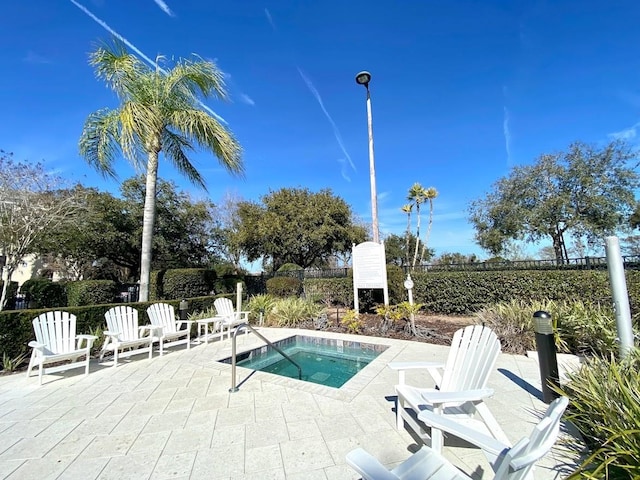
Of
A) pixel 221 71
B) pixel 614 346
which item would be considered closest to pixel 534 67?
pixel 614 346

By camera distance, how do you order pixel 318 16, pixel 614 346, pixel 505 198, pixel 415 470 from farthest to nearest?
1. pixel 505 198
2. pixel 318 16
3. pixel 614 346
4. pixel 415 470

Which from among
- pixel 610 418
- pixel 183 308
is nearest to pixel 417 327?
pixel 610 418

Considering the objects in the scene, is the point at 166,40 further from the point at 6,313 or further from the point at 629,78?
the point at 629,78

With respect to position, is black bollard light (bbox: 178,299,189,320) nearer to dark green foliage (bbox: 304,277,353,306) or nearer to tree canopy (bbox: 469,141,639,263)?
dark green foliage (bbox: 304,277,353,306)

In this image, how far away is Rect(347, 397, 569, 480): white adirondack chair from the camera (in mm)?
1108

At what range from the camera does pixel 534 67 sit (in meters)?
7.54

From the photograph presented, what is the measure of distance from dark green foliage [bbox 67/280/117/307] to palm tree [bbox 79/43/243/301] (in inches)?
178

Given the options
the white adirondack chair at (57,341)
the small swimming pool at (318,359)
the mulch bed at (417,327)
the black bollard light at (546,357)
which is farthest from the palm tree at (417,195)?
the white adirondack chair at (57,341)

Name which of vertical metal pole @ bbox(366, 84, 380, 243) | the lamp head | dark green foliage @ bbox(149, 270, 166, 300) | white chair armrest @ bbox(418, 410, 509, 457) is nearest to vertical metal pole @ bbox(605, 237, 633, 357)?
white chair armrest @ bbox(418, 410, 509, 457)

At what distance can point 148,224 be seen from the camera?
24.2ft

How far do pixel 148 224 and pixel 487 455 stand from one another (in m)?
8.12

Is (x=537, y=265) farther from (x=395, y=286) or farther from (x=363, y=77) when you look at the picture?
(x=363, y=77)

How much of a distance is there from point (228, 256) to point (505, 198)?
58.5 feet

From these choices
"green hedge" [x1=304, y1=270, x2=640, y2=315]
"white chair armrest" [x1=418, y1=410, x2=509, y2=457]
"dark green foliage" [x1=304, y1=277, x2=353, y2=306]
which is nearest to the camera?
"white chair armrest" [x1=418, y1=410, x2=509, y2=457]
